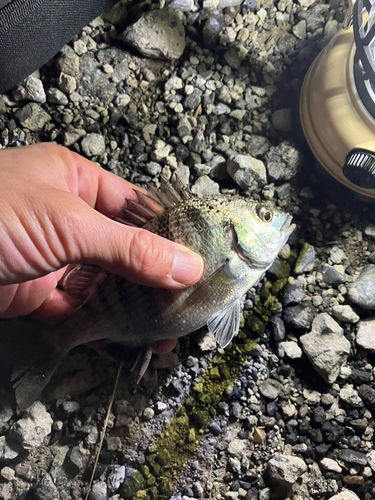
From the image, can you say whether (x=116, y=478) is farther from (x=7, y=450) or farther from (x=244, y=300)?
(x=244, y=300)

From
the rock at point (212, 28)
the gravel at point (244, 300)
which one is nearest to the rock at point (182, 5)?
the gravel at point (244, 300)

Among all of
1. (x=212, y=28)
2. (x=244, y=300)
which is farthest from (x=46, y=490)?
(x=212, y=28)

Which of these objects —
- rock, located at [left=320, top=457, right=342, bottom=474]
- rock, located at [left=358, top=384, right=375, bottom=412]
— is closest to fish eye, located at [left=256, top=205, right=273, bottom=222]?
rock, located at [left=358, top=384, right=375, bottom=412]

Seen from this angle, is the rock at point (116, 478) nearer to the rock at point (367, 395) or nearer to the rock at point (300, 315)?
the rock at point (300, 315)

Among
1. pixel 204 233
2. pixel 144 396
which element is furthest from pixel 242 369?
pixel 204 233

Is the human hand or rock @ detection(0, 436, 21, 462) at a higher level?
the human hand

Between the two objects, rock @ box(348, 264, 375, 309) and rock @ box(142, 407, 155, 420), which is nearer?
rock @ box(142, 407, 155, 420)

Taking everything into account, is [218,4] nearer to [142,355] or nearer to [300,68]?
[300,68]

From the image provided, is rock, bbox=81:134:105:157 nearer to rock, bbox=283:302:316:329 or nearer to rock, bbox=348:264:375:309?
rock, bbox=283:302:316:329
